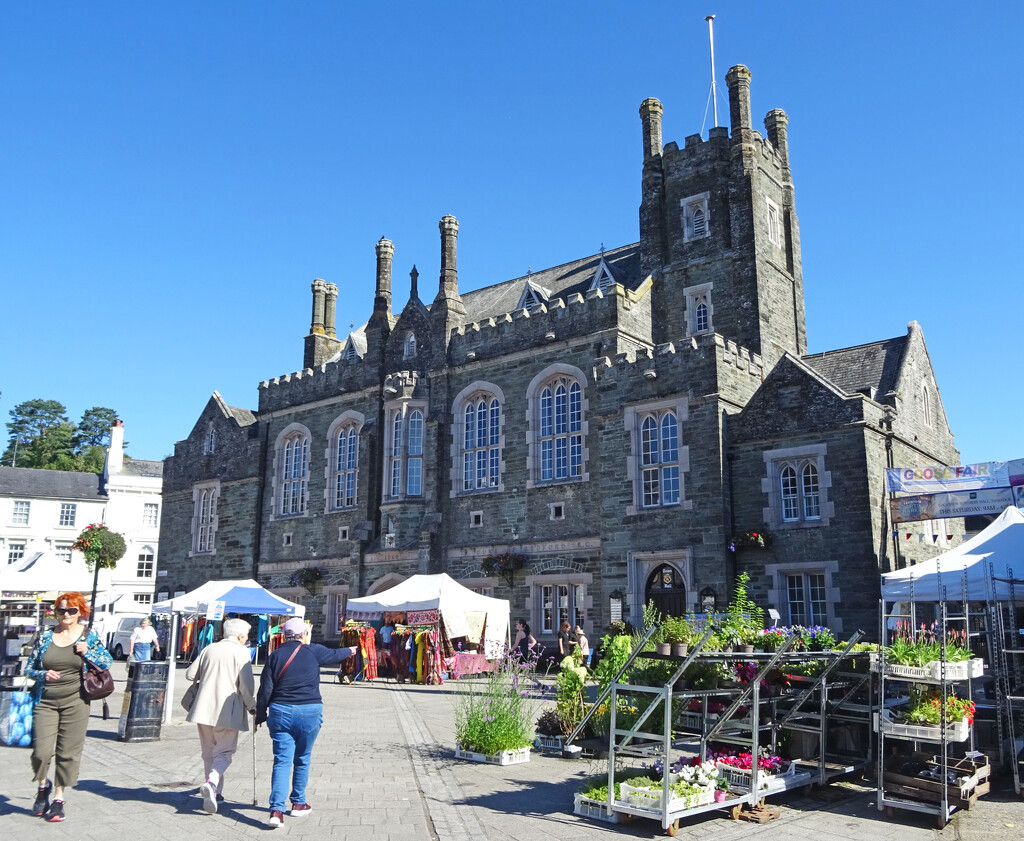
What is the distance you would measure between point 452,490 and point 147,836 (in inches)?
835

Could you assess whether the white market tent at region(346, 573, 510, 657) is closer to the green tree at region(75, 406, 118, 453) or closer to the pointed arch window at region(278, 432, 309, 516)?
the pointed arch window at region(278, 432, 309, 516)

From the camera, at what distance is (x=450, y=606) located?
72.3ft

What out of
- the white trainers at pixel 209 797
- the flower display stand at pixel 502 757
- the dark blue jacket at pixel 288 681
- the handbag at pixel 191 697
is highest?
the dark blue jacket at pixel 288 681

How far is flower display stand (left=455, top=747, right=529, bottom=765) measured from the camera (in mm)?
10547

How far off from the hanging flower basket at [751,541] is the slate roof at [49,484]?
42174mm

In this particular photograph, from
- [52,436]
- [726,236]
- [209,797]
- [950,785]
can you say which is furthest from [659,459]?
[52,436]

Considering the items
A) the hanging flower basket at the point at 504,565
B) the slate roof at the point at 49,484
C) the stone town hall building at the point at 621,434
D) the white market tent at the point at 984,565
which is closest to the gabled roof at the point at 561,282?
the stone town hall building at the point at 621,434

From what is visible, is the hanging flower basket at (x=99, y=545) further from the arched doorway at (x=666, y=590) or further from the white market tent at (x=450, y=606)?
the arched doorway at (x=666, y=590)

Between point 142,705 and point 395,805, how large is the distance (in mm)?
5741

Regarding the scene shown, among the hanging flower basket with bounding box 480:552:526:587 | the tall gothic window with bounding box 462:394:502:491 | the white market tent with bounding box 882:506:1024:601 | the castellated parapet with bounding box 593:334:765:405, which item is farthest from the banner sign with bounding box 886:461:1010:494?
the tall gothic window with bounding box 462:394:502:491

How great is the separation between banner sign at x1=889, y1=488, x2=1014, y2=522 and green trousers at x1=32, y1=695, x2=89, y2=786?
1784cm

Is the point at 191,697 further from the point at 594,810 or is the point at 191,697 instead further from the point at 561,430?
the point at 561,430

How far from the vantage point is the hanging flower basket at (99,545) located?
30719mm

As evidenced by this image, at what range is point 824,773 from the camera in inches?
366
